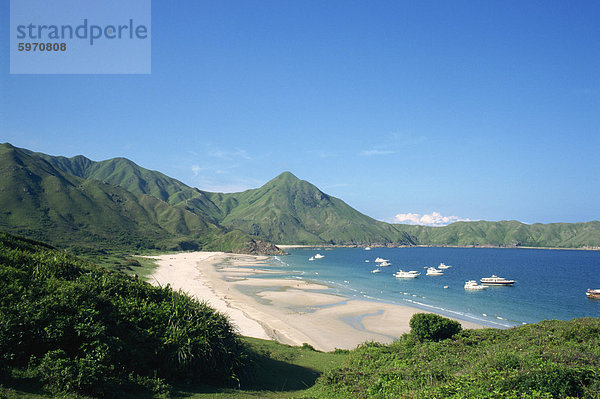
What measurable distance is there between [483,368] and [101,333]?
15.5 metres

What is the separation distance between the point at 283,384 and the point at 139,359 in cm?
811

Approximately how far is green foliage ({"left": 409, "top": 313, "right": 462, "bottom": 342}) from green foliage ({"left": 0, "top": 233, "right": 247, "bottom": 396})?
12.9m

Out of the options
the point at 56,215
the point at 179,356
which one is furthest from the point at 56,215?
the point at 179,356

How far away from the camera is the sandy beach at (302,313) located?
41.3 m

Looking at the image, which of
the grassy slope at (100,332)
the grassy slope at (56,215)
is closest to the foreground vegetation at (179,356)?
the grassy slope at (100,332)

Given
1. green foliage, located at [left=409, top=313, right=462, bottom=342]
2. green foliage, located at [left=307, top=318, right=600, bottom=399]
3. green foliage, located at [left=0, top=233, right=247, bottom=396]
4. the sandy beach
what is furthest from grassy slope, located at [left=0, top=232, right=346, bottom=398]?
the sandy beach

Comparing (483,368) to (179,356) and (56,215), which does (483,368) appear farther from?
(56,215)

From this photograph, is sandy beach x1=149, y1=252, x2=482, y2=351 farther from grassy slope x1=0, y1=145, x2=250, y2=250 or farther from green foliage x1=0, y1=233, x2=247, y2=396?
grassy slope x1=0, y1=145, x2=250, y2=250

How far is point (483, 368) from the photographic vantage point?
492 inches

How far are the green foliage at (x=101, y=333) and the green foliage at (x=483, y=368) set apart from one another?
19.2ft

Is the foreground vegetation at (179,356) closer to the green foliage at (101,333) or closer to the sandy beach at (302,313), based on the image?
the green foliage at (101,333)

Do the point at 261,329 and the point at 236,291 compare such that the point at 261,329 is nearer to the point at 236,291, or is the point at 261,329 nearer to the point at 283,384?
the point at 283,384

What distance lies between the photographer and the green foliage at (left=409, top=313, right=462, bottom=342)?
917 inches

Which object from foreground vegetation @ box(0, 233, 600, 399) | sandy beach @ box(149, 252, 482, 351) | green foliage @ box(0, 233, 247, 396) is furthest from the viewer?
sandy beach @ box(149, 252, 482, 351)
